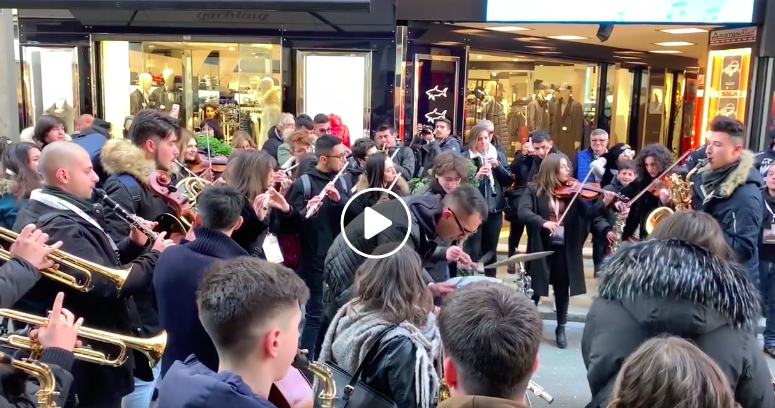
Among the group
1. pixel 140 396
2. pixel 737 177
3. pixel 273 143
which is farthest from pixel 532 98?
pixel 140 396

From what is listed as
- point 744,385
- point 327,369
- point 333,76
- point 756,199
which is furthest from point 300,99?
point 744,385

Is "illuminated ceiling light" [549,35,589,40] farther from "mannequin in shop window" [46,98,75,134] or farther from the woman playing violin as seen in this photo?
"mannequin in shop window" [46,98,75,134]

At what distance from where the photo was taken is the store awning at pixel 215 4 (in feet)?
22.4

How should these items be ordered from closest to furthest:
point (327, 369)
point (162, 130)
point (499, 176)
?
point (327, 369), point (162, 130), point (499, 176)

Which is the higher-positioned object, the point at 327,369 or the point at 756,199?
the point at 756,199

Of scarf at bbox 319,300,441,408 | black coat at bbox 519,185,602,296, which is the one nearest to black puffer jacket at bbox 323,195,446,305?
scarf at bbox 319,300,441,408

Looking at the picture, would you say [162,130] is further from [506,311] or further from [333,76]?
[333,76]

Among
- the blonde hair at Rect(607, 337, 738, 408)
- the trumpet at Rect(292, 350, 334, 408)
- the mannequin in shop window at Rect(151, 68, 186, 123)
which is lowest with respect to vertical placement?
the trumpet at Rect(292, 350, 334, 408)

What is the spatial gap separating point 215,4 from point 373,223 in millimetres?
4369

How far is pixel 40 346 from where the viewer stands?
2518mm

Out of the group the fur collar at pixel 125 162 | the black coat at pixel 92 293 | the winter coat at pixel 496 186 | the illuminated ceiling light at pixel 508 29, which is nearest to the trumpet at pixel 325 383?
the black coat at pixel 92 293

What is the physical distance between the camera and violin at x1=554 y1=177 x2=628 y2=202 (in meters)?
5.68

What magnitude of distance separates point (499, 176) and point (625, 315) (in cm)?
451

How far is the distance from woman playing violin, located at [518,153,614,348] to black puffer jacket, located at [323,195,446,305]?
206 cm
